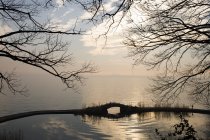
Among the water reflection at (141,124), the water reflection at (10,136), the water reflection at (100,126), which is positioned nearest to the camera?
the water reflection at (10,136)

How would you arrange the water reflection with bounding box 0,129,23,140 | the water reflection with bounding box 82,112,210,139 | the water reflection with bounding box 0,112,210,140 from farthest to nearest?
the water reflection with bounding box 82,112,210,139
the water reflection with bounding box 0,112,210,140
the water reflection with bounding box 0,129,23,140

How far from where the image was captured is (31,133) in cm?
3072

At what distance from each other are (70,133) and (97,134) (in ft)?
8.86

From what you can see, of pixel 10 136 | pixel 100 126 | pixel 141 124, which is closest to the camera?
pixel 10 136

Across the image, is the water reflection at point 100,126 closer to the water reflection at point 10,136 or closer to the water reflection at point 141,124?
the water reflection at point 141,124

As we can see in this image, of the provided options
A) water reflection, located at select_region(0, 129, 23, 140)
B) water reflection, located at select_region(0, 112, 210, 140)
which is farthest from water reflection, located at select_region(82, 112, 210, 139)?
water reflection, located at select_region(0, 129, 23, 140)

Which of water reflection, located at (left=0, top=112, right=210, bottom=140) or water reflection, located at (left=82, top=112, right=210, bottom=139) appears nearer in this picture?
water reflection, located at (left=0, top=112, right=210, bottom=140)

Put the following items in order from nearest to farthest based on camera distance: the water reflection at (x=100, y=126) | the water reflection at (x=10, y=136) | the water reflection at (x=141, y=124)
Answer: the water reflection at (x=10, y=136) → the water reflection at (x=100, y=126) → the water reflection at (x=141, y=124)

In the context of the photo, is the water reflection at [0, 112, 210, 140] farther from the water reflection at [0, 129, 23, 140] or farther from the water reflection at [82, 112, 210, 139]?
the water reflection at [0, 129, 23, 140]

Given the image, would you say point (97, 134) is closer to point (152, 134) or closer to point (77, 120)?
point (152, 134)

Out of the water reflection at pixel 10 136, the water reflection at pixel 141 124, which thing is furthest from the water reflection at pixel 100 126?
the water reflection at pixel 10 136

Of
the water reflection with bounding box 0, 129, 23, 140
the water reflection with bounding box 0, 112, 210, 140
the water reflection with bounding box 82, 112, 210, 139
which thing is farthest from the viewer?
the water reflection with bounding box 82, 112, 210, 139

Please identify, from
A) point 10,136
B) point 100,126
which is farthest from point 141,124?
point 10,136

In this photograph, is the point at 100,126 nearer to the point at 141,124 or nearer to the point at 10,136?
the point at 141,124
